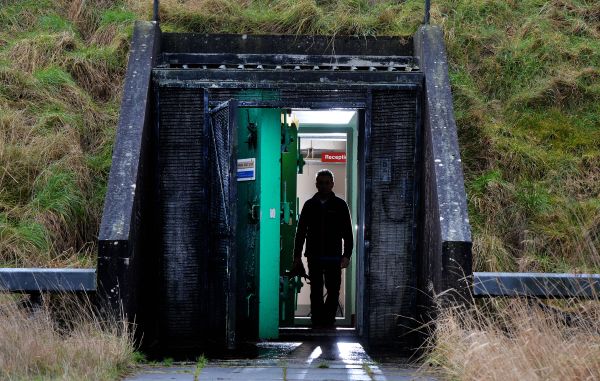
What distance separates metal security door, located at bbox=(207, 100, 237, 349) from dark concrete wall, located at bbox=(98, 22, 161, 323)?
0.64 m

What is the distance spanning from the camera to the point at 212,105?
28.4ft

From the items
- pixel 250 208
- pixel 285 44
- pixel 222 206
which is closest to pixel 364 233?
pixel 250 208

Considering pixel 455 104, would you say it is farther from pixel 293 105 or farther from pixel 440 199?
pixel 440 199

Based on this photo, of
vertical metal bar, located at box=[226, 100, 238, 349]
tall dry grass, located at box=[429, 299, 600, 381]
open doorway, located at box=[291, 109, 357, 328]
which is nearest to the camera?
tall dry grass, located at box=[429, 299, 600, 381]

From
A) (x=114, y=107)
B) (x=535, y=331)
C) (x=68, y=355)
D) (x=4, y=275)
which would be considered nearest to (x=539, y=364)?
(x=535, y=331)

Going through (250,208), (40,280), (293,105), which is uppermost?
(293,105)

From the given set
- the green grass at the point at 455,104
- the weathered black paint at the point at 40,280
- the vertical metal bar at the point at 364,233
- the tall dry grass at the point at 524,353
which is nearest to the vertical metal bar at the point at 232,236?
the vertical metal bar at the point at 364,233

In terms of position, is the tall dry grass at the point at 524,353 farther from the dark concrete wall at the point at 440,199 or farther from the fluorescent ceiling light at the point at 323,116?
the fluorescent ceiling light at the point at 323,116

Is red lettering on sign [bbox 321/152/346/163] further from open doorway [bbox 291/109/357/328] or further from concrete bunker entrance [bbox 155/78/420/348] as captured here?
concrete bunker entrance [bbox 155/78/420/348]

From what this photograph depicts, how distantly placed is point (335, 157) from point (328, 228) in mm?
3739

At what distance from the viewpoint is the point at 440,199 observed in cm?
774

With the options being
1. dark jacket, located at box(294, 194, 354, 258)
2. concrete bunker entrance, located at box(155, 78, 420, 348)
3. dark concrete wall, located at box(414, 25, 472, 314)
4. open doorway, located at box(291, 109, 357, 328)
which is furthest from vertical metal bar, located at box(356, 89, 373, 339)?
open doorway, located at box(291, 109, 357, 328)

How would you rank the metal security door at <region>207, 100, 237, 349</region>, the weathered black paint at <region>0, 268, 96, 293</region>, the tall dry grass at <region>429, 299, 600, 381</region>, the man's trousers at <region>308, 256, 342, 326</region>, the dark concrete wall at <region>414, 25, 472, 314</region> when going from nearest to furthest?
the tall dry grass at <region>429, 299, 600, 381</region>
the weathered black paint at <region>0, 268, 96, 293</region>
the dark concrete wall at <region>414, 25, 472, 314</region>
the metal security door at <region>207, 100, 237, 349</region>
the man's trousers at <region>308, 256, 342, 326</region>

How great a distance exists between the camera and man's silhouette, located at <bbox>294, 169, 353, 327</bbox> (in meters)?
9.89
